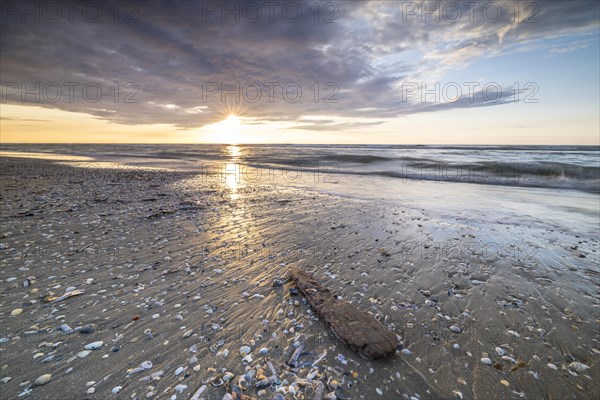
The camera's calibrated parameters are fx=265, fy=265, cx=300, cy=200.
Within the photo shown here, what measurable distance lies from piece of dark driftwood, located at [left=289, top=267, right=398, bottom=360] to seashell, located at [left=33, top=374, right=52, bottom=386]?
3613mm

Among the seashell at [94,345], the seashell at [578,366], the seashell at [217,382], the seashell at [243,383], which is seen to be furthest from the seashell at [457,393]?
the seashell at [94,345]

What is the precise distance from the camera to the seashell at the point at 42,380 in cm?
317

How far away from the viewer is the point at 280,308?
187 inches

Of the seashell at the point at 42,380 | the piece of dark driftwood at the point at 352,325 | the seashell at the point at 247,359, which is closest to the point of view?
the seashell at the point at 42,380

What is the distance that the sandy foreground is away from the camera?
3.33 metres

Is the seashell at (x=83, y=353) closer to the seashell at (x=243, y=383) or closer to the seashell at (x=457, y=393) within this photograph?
the seashell at (x=243, y=383)

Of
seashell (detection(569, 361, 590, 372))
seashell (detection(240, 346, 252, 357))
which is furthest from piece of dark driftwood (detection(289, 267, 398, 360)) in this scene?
seashell (detection(569, 361, 590, 372))

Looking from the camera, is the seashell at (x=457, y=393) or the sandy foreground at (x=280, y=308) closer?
the seashell at (x=457, y=393)

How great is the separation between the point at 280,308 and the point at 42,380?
→ 3176 millimetres

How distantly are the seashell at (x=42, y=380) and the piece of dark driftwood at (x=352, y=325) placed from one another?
3.61m

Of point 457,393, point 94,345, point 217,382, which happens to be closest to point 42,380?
point 94,345

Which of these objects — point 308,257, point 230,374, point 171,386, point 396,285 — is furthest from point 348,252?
point 171,386

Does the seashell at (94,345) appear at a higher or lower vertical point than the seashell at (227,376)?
higher

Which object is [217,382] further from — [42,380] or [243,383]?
[42,380]
